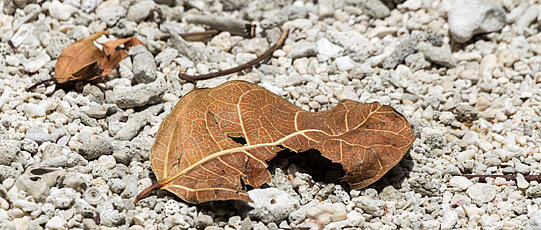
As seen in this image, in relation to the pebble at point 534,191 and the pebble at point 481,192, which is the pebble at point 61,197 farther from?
the pebble at point 534,191

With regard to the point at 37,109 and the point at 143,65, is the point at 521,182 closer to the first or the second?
the point at 143,65

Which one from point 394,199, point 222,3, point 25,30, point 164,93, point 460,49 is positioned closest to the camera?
point 394,199

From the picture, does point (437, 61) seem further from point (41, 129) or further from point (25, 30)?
point (25, 30)

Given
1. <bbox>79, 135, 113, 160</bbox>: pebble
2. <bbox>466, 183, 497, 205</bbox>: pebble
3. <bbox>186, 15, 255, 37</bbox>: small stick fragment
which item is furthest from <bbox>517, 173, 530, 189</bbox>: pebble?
<bbox>79, 135, 113, 160</bbox>: pebble

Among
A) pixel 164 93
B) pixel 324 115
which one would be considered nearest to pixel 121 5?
pixel 164 93

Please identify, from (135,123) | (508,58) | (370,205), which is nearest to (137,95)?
(135,123)
